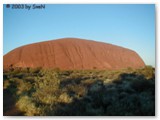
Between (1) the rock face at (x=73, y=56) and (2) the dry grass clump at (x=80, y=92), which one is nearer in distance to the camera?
(2) the dry grass clump at (x=80, y=92)

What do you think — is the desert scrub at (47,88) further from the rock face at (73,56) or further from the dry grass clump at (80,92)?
the rock face at (73,56)

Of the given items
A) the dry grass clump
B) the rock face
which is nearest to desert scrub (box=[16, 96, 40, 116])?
the dry grass clump

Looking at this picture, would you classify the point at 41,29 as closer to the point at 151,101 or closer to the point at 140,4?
the point at 140,4

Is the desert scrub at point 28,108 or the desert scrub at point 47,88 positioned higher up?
the desert scrub at point 47,88

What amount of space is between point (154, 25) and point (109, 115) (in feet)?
6.43

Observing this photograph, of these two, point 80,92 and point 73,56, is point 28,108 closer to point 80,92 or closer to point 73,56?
point 80,92

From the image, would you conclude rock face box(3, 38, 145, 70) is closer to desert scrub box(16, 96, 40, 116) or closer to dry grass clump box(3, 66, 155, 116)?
dry grass clump box(3, 66, 155, 116)

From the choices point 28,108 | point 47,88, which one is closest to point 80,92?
point 47,88

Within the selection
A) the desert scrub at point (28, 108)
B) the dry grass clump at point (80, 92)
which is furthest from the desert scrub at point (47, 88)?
the desert scrub at point (28, 108)

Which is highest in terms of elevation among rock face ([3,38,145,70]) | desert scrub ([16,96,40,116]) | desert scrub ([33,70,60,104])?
rock face ([3,38,145,70])

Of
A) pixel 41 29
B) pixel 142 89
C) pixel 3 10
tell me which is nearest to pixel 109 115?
pixel 142 89

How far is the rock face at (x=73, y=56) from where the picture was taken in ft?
27.5

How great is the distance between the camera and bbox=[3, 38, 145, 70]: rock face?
8375mm

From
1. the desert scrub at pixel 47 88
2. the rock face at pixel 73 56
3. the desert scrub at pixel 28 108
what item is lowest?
the desert scrub at pixel 28 108
